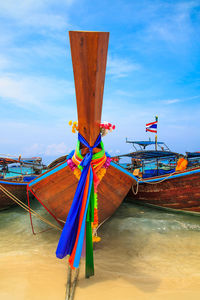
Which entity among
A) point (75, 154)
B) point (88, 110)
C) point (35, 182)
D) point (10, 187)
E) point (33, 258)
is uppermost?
point (88, 110)

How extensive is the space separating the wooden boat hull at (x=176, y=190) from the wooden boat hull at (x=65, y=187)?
8.07 ft

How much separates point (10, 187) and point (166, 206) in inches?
271

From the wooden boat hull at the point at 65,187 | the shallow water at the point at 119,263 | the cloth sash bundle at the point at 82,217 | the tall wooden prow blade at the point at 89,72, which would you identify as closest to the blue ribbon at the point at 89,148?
the cloth sash bundle at the point at 82,217

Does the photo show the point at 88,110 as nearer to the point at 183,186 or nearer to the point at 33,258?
the point at 33,258

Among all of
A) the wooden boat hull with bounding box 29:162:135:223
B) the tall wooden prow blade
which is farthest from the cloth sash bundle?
the wooden boat hull with bounding box 29:162:135:223

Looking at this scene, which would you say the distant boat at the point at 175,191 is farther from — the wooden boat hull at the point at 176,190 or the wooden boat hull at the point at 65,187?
the wooden boat hull at the point at 65,187

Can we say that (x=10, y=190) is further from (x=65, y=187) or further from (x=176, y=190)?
(x=176, y=190)

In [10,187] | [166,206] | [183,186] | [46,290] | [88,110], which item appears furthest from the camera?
[10,187]

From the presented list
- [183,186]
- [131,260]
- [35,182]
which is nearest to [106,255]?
[131,260]

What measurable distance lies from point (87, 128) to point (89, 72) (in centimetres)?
99

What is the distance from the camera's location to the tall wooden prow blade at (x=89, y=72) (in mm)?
2102

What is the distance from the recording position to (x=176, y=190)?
6.98 m

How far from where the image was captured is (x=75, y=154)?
3.57 metres

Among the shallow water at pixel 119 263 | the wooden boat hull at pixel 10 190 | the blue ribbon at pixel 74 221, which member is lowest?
the shallow water at pixel 119 263
